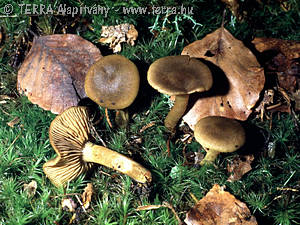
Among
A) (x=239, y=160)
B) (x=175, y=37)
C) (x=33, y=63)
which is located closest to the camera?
(x=239, y=160)

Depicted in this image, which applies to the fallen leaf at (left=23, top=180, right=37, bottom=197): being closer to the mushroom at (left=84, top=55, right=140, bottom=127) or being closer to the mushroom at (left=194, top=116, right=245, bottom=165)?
the mushroom at (left=84, top=55, right=140, bottom=127)

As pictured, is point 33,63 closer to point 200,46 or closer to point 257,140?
point 200,46

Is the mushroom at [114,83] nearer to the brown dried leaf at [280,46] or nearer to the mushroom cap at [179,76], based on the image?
the mushroom cap at [179,76]

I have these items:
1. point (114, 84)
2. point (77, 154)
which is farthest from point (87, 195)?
point (114, 84)

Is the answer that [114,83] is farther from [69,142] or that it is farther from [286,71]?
[286,71]

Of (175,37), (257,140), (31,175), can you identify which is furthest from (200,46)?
(31,175)

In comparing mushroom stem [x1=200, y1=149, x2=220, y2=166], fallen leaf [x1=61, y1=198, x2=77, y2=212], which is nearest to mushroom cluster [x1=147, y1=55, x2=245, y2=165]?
mushroom stem [x1=200, y1=149, x2=220, y2=166]
